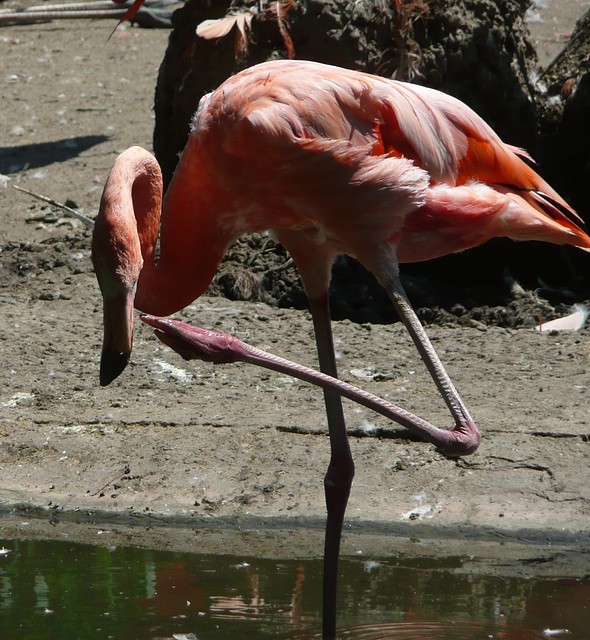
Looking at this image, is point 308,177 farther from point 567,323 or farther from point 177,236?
point 567,323

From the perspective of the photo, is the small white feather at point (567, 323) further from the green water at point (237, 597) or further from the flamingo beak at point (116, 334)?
the flamingo beak at point (116, 334)

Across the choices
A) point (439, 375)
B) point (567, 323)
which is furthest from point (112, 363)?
point (567, 323)

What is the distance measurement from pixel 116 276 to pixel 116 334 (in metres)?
0.15

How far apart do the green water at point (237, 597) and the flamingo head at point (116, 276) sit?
95 cm

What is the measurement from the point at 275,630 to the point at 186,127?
3.69 metres

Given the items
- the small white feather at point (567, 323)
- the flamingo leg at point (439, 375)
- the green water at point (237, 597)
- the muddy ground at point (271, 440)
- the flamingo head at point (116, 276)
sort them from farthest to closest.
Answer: the small white feather at point (567, 323)
the muddy ground at point (271, 440)
the green water at point (237, 597)
the flamingo leg at point (439, 375)
the flamingo head at point (116, 276)

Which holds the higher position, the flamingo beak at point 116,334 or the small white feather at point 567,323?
the flamingo beak at point 116,334

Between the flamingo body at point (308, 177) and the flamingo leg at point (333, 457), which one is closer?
the flamingo body at point (308, 177)

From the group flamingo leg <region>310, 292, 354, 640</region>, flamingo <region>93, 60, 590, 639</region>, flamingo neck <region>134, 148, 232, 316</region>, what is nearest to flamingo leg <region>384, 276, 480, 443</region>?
flamingo <region>93, 60, 590, 639</region>

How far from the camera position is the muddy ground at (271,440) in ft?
11.0

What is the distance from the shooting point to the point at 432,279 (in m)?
5.60

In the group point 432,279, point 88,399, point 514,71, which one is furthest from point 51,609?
point 514,71

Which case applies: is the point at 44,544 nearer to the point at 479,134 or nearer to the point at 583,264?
the point at 479,134

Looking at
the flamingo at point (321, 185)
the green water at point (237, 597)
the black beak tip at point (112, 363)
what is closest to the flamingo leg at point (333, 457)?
the flamingo at point (321, 185)
